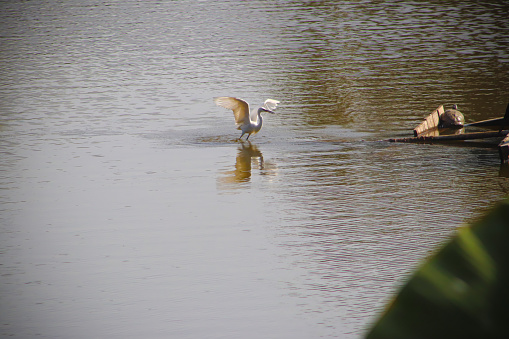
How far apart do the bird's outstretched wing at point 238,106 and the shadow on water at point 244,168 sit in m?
0.46

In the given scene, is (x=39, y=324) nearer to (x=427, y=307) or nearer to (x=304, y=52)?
(x=427, y=307)

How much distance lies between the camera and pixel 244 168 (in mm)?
9789

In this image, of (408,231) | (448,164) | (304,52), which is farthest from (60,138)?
(304,52)

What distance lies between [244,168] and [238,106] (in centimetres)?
156

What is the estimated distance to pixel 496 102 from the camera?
1361 cm

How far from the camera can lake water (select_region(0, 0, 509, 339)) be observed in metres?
5.42

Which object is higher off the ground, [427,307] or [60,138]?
[427,307]

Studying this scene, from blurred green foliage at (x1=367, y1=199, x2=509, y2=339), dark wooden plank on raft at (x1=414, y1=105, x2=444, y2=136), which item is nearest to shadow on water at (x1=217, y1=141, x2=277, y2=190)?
dark wooden plank on raft at (x1=414, y1=105, x2=444, y2=136)

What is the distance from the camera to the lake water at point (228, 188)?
542 centimetres

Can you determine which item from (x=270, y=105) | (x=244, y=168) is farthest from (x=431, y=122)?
(x=244, y=168)

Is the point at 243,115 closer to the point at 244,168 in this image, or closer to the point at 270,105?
the point at 270,105

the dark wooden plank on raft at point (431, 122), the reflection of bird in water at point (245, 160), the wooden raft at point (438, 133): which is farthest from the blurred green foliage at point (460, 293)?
the dark wooden plank on raft at point (431, 122)

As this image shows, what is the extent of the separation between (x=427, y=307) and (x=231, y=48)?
75.5 ft

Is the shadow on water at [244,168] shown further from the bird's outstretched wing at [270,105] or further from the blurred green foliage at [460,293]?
the blurred green foliage at [460,293]
